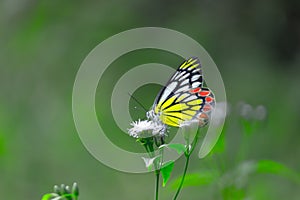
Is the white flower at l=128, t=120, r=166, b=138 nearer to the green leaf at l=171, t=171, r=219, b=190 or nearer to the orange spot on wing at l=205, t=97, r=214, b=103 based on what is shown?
the orange spot on wing at l=205, t=97, r=214, b=103

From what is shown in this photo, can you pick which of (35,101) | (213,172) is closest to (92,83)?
(35,101)

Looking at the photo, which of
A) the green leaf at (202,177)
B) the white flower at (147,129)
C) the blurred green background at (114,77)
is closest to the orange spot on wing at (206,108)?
the white flower at (147,129)

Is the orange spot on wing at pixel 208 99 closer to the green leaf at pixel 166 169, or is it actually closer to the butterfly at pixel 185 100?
the butterfly at pixel 185 100

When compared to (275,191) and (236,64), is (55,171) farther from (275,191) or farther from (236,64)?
(236,64)

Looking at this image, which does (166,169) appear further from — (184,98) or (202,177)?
(202,177)

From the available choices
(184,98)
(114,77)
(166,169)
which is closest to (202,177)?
(184,98)

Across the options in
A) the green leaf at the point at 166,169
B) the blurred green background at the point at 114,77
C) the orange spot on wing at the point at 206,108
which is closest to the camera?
the green leaf at the point at 166,169
